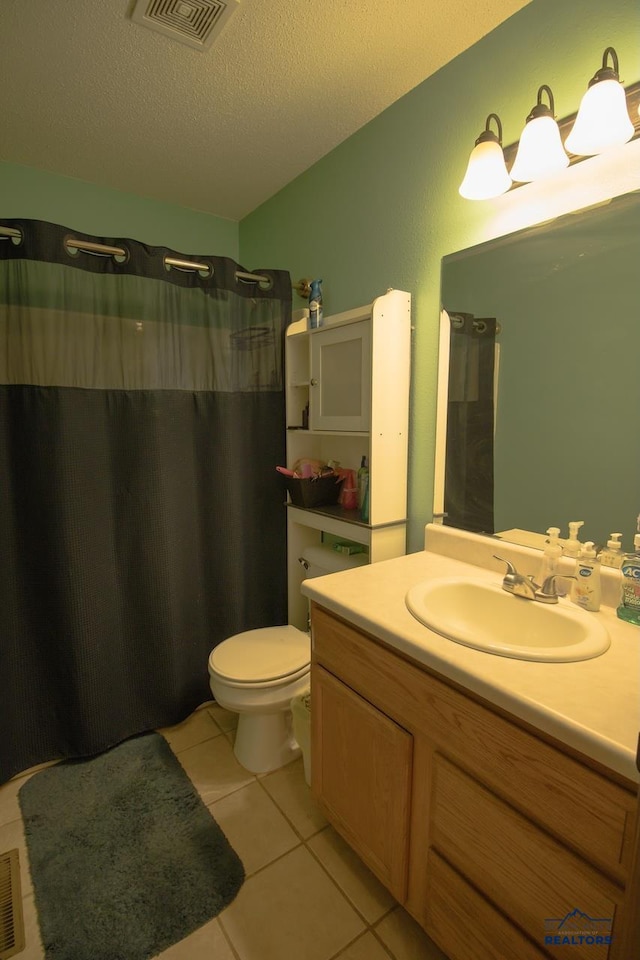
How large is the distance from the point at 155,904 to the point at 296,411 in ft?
5.49

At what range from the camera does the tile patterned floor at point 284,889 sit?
1.06 m

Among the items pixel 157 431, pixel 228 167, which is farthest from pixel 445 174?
pixel 157 431

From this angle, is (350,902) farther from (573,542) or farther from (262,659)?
(573,542)

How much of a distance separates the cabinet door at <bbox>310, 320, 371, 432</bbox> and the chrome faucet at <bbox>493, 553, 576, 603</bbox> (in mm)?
687

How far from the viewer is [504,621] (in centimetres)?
113

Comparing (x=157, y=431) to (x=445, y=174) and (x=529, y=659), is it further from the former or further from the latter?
(x=529, y=659)

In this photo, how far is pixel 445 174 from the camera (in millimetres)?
1398

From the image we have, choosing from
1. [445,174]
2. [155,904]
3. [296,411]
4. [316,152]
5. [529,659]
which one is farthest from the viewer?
[296,411]

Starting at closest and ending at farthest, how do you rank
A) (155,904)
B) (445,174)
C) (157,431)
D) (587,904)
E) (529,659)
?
(587,904) → (529,659) → (155,904) → (445,174) → (157,431)

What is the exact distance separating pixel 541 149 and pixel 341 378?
860mm

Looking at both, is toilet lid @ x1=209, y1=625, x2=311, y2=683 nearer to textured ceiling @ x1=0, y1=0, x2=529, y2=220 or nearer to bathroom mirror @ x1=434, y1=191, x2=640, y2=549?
bathroom mirror @ x1=434, y1=191, x2=640, y2=549

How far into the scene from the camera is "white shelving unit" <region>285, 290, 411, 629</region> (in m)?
1.49

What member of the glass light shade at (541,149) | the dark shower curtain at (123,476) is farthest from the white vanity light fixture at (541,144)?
the dark shower curtain at (123,476)

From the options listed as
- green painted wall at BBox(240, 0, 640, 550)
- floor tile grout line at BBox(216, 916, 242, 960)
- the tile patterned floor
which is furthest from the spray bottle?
floor tile grout line at BBox(216, 916, 242, 960)
